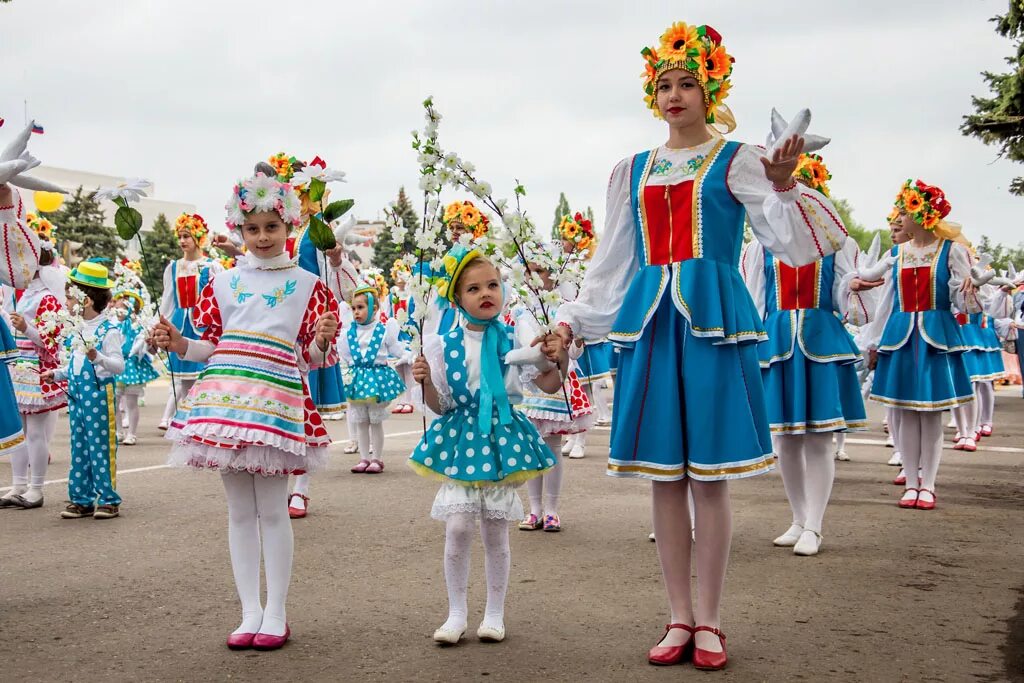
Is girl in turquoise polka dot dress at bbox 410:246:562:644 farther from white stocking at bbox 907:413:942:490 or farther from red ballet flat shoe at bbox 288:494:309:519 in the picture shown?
white stocking at bbox 907:413:942:490

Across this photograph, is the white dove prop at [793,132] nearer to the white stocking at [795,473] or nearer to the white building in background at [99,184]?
the white stocking at [795,473]

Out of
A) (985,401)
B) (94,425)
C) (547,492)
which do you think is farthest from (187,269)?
(985,401)

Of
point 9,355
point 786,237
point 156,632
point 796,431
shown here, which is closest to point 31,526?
point 9,355

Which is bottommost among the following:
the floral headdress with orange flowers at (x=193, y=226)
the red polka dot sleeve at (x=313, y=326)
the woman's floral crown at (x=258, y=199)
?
the red polka dot sleeve at (x=313, y=326)

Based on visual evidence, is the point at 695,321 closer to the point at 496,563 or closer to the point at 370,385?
the point at 496,563

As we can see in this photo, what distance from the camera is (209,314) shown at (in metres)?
4.63

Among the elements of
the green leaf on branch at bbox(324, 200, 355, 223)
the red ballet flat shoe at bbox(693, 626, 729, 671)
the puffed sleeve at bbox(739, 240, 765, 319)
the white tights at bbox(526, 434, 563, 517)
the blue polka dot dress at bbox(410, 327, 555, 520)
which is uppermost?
the green leaf on branch at bbox(324, 200, 355, 223)

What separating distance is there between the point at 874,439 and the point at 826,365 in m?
7.23

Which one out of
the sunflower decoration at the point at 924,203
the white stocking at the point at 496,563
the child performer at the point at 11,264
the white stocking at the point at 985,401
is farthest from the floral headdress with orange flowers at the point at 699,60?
the white stocking at the point at 985,401

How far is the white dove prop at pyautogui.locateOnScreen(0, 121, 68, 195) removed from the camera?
4410mm

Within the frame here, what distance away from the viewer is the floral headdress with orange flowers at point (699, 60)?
4156mm

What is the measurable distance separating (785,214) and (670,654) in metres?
1.71

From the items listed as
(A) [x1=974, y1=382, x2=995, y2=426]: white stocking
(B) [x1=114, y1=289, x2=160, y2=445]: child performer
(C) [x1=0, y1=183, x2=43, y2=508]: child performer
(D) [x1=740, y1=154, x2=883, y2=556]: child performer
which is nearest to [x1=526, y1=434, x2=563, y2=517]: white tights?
(D) [x1=740, y1=154, x2=883, y2=556]: child performer

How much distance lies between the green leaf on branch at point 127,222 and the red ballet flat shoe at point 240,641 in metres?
1.70
